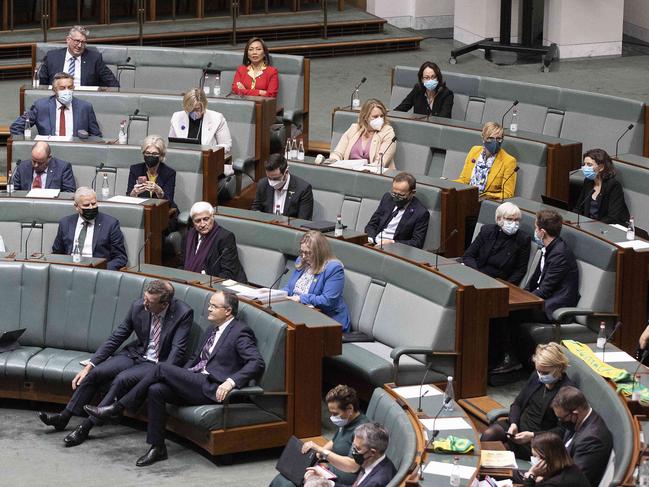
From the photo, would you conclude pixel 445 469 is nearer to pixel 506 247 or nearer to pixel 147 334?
pixel 147 334

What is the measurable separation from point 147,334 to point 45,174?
202cm

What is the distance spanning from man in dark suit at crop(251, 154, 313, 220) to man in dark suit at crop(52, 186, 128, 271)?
0.97m

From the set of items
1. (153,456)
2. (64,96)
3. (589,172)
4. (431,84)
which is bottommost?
(153,456)

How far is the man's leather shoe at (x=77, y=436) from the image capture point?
692 cm

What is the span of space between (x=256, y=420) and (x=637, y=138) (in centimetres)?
368

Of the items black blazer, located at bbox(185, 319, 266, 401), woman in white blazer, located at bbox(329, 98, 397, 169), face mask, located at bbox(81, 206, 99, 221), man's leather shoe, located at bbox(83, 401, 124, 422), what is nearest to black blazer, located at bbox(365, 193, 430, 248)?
woman in white blazer, located at bbox(329, 98, 397, 169)

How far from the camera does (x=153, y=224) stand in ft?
27.2

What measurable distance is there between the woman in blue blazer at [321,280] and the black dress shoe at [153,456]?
1073 mm

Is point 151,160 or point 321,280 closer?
point 321,280

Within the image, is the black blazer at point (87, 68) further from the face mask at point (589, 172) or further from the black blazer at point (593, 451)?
the black blazer at point (593, 451)

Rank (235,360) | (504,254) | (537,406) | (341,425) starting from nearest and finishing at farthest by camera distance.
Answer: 1. (341,425)
2. (537,406)
3. (235,360)
4. (504,254)

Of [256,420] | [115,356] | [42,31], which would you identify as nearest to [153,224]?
[115,356]

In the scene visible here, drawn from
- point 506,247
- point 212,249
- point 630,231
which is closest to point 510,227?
point 506,247

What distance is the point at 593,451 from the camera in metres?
5.62
